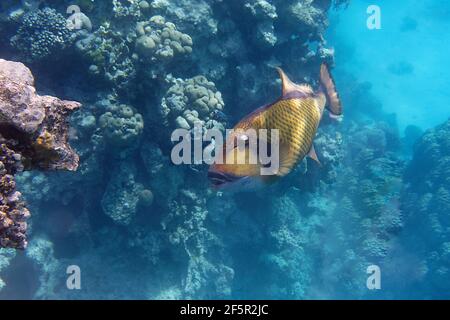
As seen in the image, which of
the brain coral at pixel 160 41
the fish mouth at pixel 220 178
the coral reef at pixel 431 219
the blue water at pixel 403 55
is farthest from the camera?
the blue water at pixel 403 55

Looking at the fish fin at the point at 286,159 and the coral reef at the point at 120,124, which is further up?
the coral reef at the point at 120,124

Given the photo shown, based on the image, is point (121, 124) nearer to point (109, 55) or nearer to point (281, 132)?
point (109, 55)

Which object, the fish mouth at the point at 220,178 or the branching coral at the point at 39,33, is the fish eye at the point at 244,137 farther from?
the branching coral at the point at 39,33

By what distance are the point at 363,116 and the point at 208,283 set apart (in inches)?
649

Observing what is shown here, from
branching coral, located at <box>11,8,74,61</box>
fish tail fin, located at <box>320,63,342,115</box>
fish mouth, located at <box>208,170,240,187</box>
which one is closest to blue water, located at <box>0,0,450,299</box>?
branching coral, located at <box>11,8,74,61</box>

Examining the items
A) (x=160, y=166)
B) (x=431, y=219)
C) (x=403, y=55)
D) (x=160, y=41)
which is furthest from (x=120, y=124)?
(x=403, y=55)

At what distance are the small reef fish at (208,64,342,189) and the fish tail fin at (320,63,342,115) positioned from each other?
0.11 meters

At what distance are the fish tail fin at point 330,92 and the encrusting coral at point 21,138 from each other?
1.88 metres

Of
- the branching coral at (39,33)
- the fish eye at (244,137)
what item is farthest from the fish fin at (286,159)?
the branching coral at (39,33)

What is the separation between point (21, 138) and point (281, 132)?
5.68 ft

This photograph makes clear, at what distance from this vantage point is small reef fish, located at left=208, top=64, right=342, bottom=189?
151 cm

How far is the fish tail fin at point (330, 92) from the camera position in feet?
7.13
